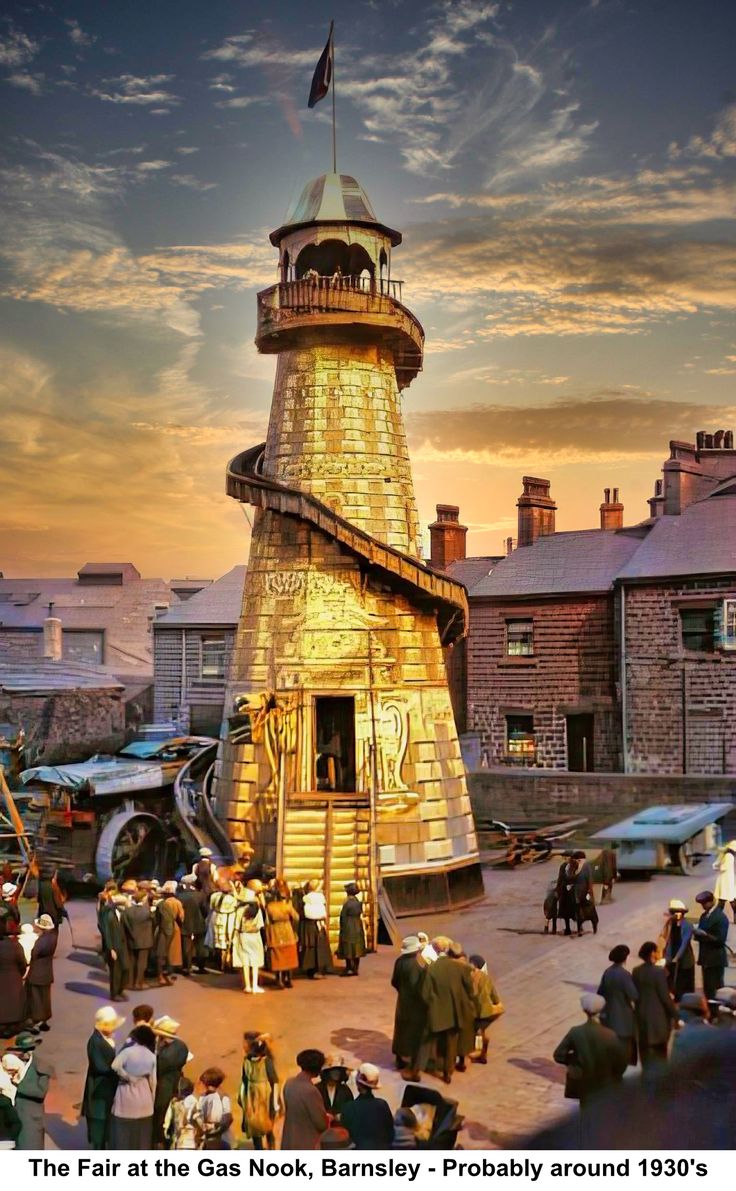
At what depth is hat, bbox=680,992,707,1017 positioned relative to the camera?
13.8 metres

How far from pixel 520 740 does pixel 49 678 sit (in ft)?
42.1

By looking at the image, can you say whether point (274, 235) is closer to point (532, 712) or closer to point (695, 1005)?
point (695, 1005)

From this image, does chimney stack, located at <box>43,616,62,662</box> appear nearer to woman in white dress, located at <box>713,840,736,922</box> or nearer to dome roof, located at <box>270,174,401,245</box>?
dome roof, located at <box>270,174,401,245</box>

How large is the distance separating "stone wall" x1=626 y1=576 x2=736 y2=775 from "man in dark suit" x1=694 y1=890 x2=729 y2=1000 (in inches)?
702

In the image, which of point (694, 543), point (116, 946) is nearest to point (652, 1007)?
point (116, 946)

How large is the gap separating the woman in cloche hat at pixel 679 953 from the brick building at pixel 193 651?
2581 centimetres

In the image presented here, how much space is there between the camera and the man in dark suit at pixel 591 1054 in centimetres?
1101

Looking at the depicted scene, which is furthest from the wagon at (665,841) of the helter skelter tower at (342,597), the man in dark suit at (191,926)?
the man in dark suit at (191,926)

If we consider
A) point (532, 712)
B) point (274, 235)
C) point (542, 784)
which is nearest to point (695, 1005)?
point (274, 235)

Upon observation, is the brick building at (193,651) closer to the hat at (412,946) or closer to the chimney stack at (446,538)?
the chimney stack at (446,538)

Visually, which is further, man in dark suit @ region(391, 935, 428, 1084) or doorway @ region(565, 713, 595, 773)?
doorway @ region(565, 713, 595, 773)

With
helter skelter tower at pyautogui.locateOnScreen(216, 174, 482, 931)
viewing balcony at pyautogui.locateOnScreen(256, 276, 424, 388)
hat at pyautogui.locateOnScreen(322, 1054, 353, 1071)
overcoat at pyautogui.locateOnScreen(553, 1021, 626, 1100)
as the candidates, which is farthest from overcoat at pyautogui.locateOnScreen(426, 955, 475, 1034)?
viewing balcony at pyautogui.locateOnScreen(256, 276, 424, 388)

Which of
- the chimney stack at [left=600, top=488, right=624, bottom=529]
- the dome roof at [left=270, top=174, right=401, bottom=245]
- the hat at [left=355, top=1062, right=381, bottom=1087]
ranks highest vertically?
the dome roof at [left=270, top=174, right=401, bottom=245]

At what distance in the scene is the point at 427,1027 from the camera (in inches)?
496
